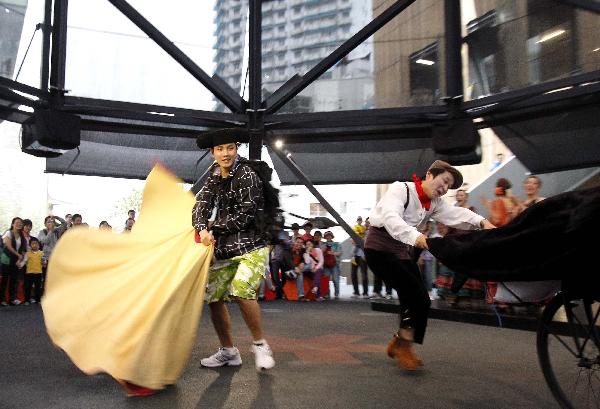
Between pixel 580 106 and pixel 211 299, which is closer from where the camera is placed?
pixel 211 299

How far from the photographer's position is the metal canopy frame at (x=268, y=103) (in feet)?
29.8

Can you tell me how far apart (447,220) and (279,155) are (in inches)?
287

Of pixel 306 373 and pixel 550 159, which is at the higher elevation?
pixel 550 159

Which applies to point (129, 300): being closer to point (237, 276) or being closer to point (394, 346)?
point (237, 276)

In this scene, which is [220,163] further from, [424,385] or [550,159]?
[550,159]

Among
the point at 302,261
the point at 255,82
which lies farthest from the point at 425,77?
the point at 302,261

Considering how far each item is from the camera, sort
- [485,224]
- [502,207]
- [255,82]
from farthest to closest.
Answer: [255,82] < [502,207] < [485,224]

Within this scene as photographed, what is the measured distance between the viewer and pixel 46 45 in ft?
31.1

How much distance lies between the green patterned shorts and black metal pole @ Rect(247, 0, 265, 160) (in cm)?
673

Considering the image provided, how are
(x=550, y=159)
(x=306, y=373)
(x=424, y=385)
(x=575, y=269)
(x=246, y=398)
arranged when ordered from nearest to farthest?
(x=575, y=269) → (x=246, y=398) → (x=424, y=385) → (x=306, y=373) → (x=550, y=159)

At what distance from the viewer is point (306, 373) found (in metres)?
4.16

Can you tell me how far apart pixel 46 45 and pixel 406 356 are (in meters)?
8.17

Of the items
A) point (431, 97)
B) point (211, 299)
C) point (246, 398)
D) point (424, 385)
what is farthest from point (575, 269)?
point (431, 97)

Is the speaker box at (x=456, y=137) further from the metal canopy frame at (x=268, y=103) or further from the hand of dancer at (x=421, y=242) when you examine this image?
the hand of dancer at (x=421, y=242)
